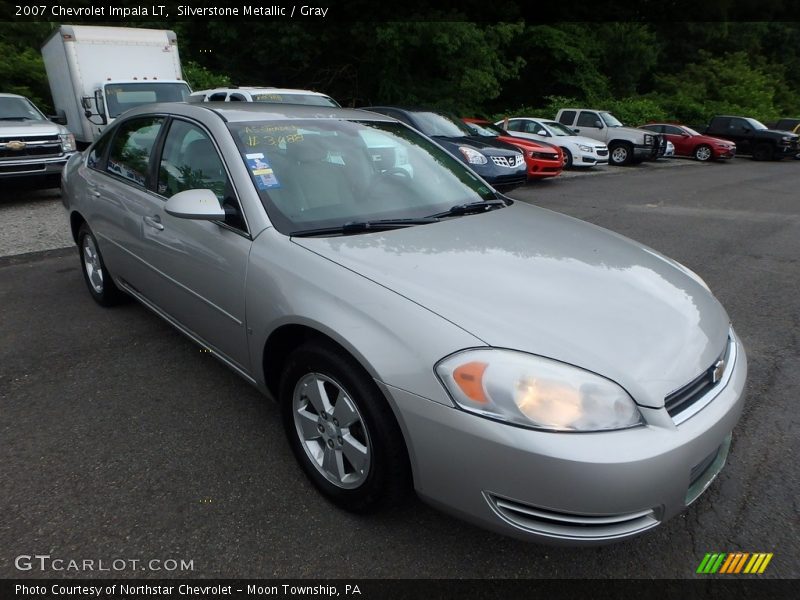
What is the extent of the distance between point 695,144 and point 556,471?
72.6ft

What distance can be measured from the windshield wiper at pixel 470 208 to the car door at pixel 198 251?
0.97 metres

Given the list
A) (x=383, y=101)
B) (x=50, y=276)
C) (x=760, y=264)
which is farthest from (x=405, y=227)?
(x=383, y=101)

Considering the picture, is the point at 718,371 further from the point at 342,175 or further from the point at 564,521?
the point at 342,175

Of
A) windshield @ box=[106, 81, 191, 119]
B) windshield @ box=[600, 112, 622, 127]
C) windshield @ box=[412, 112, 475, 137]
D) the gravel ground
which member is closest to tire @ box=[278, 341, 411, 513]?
the gravel ground

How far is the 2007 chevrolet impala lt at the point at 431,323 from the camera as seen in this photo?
1.78 metres

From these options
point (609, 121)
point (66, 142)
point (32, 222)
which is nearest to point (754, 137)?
point (609, 121)

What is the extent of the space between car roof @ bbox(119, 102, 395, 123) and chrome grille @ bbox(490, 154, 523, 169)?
6.41 meters

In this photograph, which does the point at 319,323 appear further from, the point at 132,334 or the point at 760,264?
the point at 760,264

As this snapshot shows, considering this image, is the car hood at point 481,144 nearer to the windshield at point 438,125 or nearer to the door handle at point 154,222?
the windshield at point 438,125

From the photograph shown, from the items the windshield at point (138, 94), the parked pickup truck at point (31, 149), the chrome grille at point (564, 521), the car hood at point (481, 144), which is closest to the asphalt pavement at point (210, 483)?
the chrome grille at point (564, 521)

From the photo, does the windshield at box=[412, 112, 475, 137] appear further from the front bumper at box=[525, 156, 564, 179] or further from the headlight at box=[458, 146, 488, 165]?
the front bumper at box=[525, 156, 564, 179]

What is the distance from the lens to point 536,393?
1776 millimetres

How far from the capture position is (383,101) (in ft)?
74.4

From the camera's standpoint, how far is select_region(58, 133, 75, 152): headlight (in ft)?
28.5
